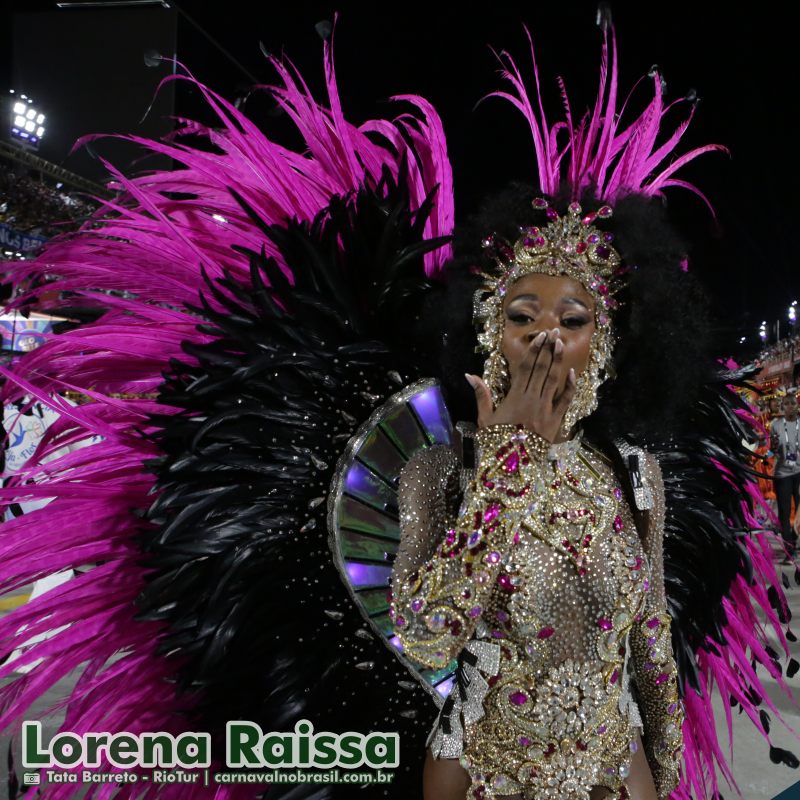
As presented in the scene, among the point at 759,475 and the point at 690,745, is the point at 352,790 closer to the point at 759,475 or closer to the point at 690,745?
the point at 690,745

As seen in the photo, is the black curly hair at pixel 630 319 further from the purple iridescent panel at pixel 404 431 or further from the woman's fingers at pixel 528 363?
the woman's fingers at pixel 528 363

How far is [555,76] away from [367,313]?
0.98m

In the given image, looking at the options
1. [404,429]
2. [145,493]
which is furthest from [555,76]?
[145,493]

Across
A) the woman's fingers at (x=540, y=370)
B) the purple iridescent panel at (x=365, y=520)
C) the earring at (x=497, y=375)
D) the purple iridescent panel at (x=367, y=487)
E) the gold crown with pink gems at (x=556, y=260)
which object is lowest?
the purple iridescent panel at (x=365, y=520)

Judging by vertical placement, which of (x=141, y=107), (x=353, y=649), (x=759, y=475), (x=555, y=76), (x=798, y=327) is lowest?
(x=353, y=649)

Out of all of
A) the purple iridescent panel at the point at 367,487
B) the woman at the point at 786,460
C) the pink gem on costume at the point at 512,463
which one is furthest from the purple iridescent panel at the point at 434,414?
the woman at the point at 786,460

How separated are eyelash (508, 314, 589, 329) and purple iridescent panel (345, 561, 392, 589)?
0.58 meters

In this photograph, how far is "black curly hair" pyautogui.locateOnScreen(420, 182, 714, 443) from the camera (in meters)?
1.39

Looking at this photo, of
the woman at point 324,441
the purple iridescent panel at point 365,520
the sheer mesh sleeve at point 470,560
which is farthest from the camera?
the purple iridescent panel at point 365,520

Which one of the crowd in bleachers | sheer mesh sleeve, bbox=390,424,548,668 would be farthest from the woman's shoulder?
the crowd in bleachers

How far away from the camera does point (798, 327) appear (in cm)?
1306

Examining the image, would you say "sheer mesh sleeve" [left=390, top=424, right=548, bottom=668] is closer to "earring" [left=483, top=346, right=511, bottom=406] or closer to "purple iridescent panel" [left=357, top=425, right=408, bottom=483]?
"earring" [left=483, top=346, right=511, bottom=406]

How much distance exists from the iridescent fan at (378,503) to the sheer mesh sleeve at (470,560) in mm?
275

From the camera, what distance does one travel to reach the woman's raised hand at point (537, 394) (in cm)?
111
